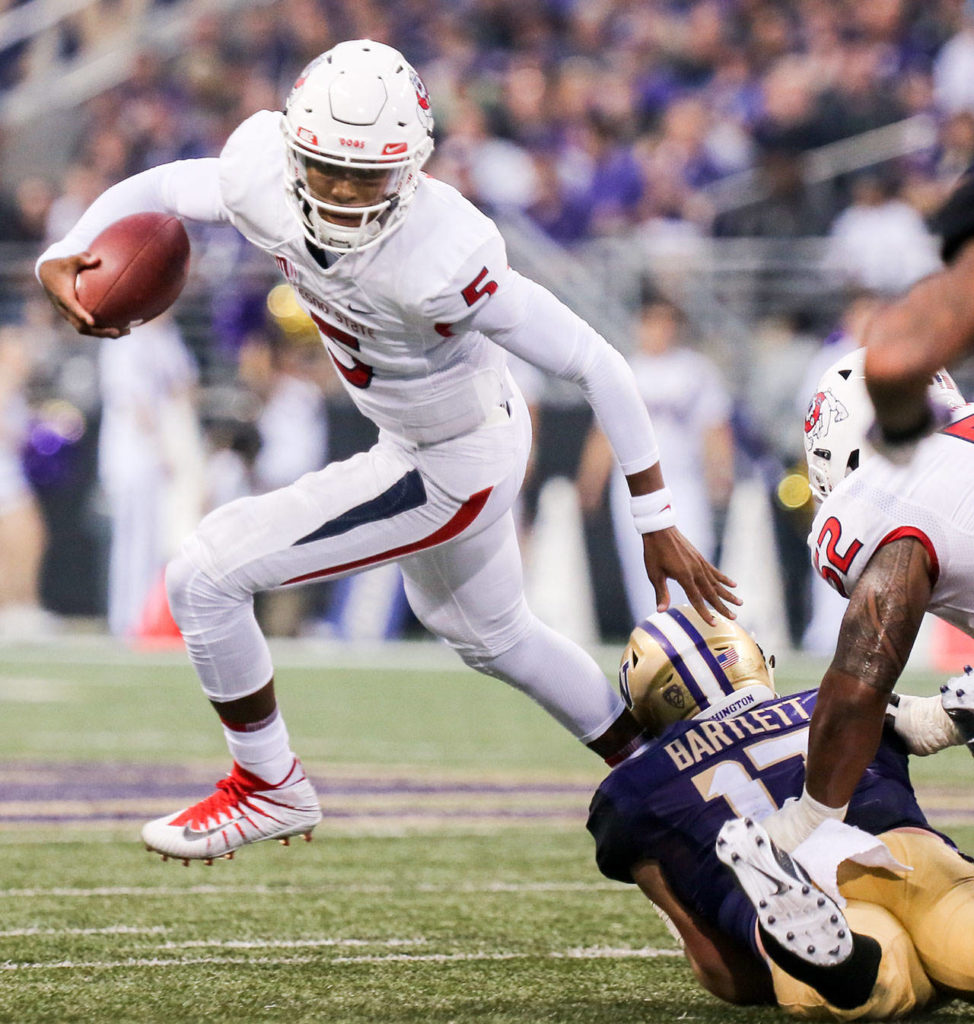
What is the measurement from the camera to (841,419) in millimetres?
2920

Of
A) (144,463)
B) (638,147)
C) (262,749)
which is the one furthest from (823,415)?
(638,147)

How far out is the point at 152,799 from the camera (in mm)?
4719

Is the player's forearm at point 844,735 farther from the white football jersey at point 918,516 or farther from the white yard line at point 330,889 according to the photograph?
the white yard line at point 330,889

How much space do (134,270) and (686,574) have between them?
1.15m

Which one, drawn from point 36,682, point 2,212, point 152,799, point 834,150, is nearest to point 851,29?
point 834,150

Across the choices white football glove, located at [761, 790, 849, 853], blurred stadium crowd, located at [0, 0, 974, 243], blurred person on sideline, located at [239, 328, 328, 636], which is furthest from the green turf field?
blurred stadium crowd, located at [0, 0, 974, 243]

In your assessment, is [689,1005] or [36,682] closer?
[689,1005]

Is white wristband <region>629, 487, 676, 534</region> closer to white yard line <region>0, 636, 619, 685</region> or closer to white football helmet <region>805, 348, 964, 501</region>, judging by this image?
white football helmet <region>805, 348, 964, 501</region>

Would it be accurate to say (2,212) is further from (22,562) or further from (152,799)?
(152,799)

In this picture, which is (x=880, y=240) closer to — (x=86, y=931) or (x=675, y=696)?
(x=675, y=696)

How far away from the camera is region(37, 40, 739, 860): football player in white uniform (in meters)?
3.01

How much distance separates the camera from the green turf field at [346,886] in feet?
8.83

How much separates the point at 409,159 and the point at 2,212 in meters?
8.74

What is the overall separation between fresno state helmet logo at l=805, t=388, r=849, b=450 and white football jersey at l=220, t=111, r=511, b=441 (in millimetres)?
567
